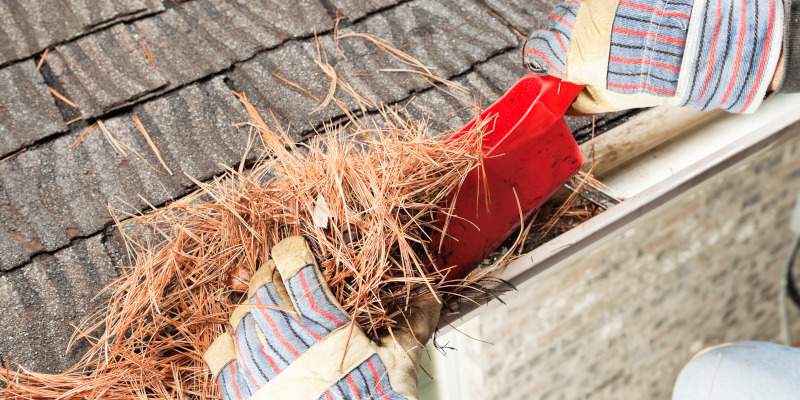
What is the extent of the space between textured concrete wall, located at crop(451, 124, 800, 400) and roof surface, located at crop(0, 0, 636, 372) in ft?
2.77

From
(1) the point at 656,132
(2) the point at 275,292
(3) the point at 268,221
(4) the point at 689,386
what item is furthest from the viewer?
(4) the point at 689,386

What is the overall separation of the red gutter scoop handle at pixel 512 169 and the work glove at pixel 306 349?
26 cm

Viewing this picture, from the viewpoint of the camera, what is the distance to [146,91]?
60.8 inches

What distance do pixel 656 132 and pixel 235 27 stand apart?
1191mm

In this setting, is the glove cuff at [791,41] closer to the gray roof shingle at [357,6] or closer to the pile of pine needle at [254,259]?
the pile of pine needle at [254,259]

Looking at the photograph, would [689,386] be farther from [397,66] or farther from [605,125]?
[397,66]

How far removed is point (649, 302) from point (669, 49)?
67.7 inches

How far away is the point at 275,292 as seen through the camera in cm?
111

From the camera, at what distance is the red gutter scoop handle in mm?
1298

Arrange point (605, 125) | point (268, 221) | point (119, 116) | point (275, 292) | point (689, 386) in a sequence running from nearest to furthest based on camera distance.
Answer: point (275, 292), point (268, 221), point (119, 116), point (605, 125), point (689, 386)

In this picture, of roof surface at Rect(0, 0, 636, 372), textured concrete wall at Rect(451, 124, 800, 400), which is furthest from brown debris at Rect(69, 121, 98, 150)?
textured concrete wall at Rect(451, 124, 800, 400)

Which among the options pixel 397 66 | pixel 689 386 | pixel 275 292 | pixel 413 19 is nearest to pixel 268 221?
pixel 275 292

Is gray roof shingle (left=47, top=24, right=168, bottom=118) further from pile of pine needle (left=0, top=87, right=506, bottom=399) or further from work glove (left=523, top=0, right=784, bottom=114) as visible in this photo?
work glove (left=523, top=0, right=784, bottom=114)

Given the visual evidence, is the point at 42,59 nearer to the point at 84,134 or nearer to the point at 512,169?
the point at 84,134
